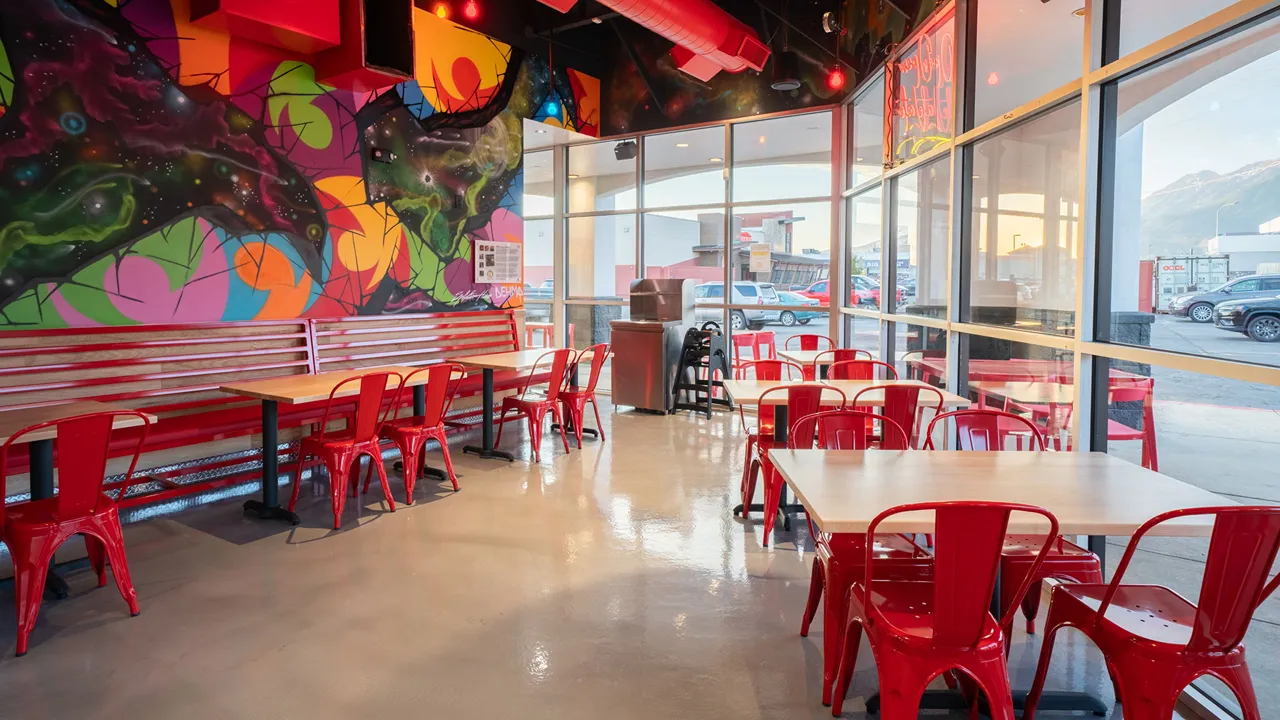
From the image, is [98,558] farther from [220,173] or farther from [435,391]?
[220,173]

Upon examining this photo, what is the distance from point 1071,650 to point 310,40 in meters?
6.17

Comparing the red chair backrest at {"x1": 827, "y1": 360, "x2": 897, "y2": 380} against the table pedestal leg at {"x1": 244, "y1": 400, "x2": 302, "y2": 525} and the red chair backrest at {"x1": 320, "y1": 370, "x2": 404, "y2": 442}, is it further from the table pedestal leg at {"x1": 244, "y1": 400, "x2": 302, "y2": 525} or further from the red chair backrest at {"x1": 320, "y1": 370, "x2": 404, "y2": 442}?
the table pedestal leg at {"x1": 244, "y1": 400, "x2": 302, "y2": 525}

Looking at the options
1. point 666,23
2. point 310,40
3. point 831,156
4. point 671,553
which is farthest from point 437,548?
point 831,156

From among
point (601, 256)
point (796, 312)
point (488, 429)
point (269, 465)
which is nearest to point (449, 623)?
point (269, 465)

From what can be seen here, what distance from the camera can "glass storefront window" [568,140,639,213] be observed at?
9914 mm

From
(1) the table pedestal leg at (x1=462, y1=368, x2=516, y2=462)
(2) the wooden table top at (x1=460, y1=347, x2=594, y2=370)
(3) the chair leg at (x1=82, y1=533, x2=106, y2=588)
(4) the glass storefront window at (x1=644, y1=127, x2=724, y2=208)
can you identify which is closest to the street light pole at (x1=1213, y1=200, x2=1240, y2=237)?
(2) the wooden table top at (x1=460, y1=347, x2=594, y2=370)

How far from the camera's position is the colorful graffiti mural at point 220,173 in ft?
15.9

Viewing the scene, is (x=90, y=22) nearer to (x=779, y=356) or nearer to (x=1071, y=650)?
(x=779, y=356)

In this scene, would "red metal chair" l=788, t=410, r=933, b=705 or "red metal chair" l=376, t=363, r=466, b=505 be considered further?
"red metal chair" l=376, t=363, r=466, b=505

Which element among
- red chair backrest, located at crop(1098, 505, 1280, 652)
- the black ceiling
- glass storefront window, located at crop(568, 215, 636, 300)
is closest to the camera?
red chair backrest, located at crop(1098, 505, 1280, 652)

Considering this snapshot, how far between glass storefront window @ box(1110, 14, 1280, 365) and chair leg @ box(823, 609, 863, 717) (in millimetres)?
1734

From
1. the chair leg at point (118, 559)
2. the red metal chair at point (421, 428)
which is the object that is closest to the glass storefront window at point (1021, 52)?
the red metal chair at point (421, 428)

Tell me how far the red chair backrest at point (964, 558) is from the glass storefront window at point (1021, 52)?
2.74 m

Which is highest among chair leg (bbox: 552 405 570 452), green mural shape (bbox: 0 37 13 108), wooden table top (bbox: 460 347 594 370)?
green mural shape (bbox: 0 37 13 108)
